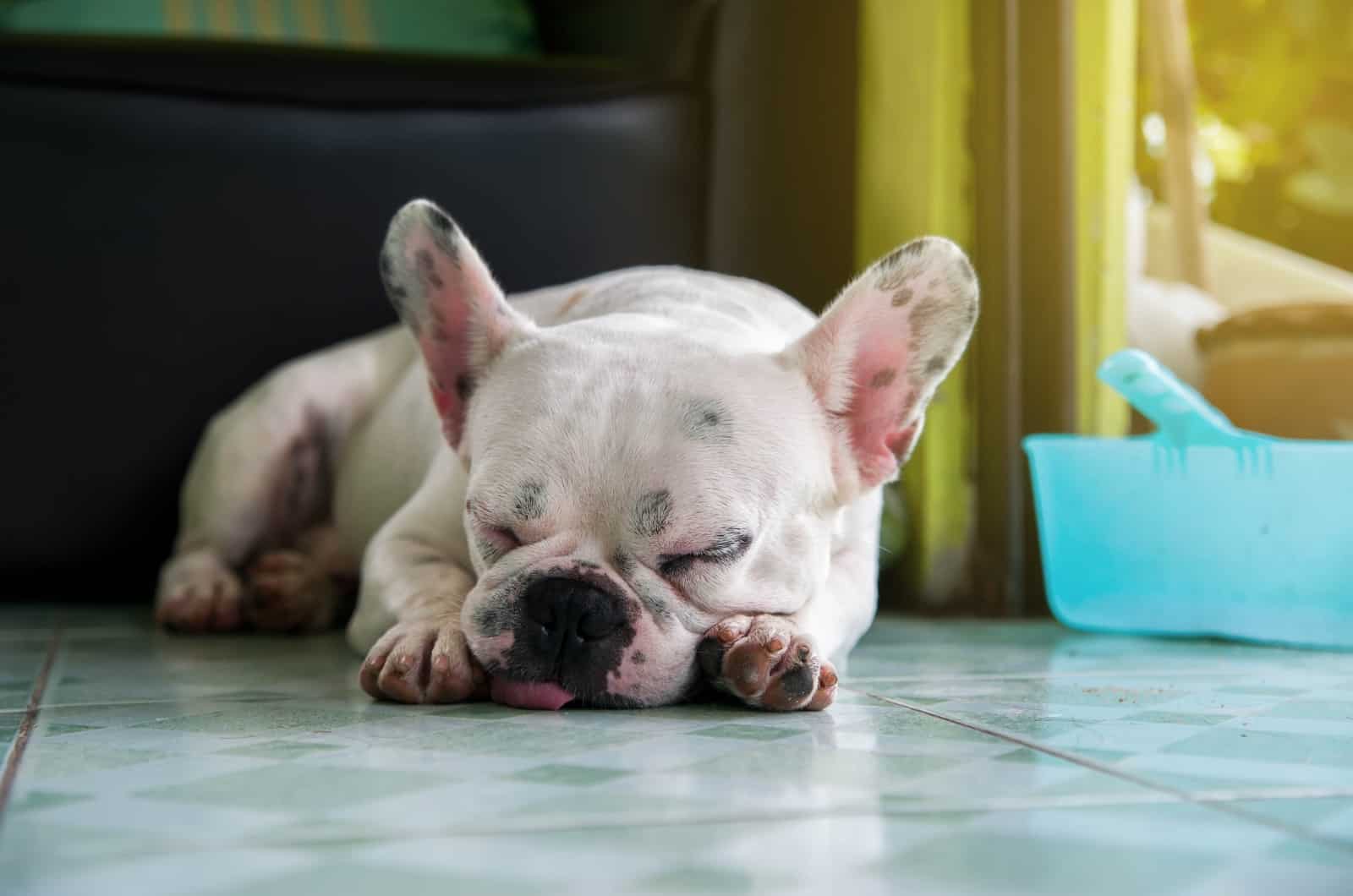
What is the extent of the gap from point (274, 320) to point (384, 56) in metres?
0.51

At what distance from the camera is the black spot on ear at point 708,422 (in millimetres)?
1321

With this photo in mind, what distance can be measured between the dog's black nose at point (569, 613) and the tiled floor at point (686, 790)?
67 millimetres

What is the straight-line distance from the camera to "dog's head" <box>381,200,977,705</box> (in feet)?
4.17

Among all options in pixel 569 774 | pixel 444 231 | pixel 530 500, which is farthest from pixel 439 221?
pixel 569 774

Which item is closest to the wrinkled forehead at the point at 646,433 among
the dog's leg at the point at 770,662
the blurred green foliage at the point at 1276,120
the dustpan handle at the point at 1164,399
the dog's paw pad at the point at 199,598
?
the dog's leg at the point at 770,662

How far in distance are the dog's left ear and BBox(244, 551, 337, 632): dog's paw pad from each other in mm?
909

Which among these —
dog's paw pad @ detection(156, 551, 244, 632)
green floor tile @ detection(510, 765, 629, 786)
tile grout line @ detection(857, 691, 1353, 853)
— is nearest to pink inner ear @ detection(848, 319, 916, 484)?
tile grout line @ detection(857, 691, 1353, 853)

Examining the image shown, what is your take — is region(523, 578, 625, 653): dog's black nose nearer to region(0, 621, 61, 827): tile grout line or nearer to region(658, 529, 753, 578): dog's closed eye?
region(658, 529, 753, 578): dog's closed eye

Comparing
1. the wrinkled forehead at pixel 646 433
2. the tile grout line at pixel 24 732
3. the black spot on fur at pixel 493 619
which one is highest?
the wrinkled forehead at pixel 646 433

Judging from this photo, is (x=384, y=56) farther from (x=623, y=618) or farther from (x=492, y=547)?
(x=623, y=618)

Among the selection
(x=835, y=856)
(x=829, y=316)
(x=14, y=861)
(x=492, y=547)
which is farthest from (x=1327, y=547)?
Result: (x=14, y=861)

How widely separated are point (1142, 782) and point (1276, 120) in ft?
7.27

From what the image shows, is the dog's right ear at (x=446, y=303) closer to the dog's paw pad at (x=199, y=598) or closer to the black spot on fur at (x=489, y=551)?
the black spot on fur at (x=489, y=551)

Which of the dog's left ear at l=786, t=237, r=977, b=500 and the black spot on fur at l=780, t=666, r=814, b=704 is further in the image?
the dog's left ear at l=786, t=237, r=977, b=500
